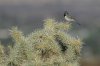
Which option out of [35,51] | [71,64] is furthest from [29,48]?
[71,64]

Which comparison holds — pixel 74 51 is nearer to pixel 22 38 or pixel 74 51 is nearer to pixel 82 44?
pixel 82 44

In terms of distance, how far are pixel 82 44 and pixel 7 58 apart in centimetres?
102

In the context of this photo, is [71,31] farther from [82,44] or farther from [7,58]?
[7,58]

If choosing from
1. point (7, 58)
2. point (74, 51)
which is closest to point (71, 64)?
point (74, 51)

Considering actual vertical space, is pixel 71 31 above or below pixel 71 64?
above

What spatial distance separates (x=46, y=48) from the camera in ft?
26.1

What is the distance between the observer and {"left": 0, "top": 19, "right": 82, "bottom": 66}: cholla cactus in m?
7.88

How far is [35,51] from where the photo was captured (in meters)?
7.91

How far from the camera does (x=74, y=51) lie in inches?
319

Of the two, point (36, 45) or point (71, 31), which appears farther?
point (71, 31)

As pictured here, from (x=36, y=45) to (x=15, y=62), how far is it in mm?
353

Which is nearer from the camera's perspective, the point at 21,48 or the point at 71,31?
the point at 21,48

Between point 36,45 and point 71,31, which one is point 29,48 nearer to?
point 36,45

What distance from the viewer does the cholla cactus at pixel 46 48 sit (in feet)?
25.9
